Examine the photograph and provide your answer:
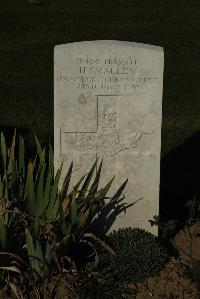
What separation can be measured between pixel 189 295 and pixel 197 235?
35.8 inches

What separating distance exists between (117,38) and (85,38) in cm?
81

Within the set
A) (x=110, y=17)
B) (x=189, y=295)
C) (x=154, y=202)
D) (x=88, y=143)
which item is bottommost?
(x=189, y=295)

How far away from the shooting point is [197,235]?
18.0ft

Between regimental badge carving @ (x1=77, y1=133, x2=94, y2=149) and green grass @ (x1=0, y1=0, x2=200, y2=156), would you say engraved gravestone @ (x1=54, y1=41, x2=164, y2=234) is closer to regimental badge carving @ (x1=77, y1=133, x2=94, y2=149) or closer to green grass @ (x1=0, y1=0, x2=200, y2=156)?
regimental badge carving @ (x1=77, y1=133, x2=94, y2=149)

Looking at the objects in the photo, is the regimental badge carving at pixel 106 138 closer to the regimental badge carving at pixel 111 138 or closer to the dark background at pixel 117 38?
the regimental badge carving at pixel 111 138

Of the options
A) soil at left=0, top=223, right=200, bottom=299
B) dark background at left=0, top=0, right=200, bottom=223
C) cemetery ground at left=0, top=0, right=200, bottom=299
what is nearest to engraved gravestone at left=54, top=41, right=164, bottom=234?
cemetery ground at left=0, top=0, right=200, bottom=299

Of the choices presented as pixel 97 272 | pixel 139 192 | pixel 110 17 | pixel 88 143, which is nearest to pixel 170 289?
pixel 97 272

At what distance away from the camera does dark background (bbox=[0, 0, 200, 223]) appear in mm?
8172

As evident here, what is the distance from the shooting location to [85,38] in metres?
16.5

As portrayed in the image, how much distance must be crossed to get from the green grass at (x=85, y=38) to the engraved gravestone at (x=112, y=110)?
2918 mm

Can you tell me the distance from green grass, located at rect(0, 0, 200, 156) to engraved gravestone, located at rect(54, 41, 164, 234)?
115 inches

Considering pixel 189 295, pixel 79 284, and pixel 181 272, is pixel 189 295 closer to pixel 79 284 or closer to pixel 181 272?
pixel 181 272

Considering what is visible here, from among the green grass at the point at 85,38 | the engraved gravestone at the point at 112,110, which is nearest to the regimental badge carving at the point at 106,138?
the engraved gravestone at the point at 112,110

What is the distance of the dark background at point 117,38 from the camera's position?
817 cm
